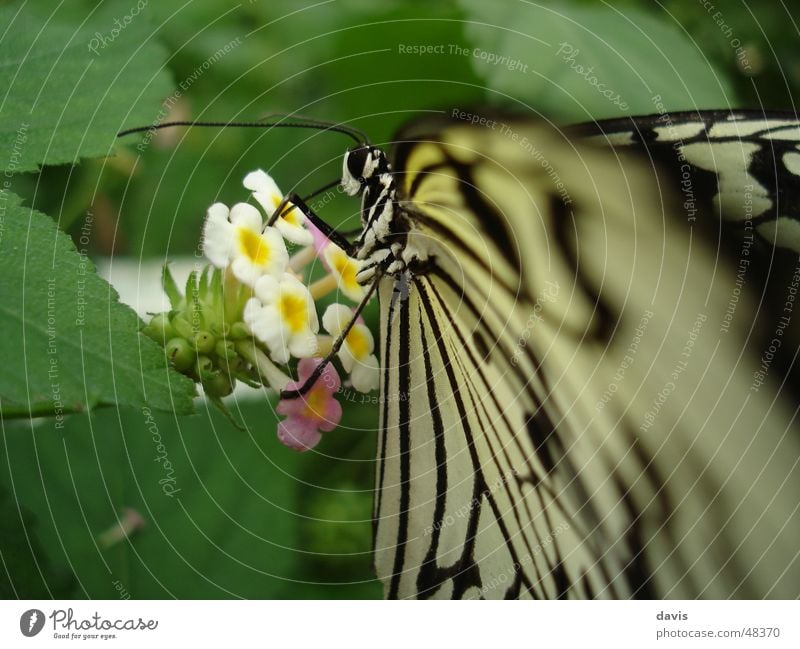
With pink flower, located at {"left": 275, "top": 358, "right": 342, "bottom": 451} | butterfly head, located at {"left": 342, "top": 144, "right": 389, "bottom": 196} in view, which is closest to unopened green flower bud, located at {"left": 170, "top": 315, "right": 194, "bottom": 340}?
pink flower, located at {"left": 275, "top": 358, "right": 342, "bottom": 451}

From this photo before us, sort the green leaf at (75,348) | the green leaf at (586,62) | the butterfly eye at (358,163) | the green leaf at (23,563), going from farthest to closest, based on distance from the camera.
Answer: the green leaf at (586,62)
the butterfly eye at (358,163)
the green leaf at (23,563)
the green leaf at (75,348)

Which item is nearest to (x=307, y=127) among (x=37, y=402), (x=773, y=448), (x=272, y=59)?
(x=272, y=59)

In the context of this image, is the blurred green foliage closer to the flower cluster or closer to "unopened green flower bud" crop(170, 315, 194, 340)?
the flower cluster

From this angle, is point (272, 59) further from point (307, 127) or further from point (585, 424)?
point (585, 424)

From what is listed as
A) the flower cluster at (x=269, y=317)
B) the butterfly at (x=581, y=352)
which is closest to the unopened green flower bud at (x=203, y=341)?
the flower cluster at (x=269, y=317)

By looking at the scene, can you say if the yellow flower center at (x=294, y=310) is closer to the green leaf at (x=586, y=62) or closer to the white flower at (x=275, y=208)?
the white flower at (x=275, y=208)

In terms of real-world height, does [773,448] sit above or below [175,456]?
below
